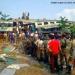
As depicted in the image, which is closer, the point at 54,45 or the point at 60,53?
the point at 54,45

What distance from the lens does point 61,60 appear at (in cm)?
1595

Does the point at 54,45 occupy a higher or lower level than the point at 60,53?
higher

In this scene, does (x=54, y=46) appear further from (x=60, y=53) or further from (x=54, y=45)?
(x=60, y=53)

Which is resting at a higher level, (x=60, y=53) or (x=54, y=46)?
(x=54, y=46)

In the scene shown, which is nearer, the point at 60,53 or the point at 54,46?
the point at 54,46

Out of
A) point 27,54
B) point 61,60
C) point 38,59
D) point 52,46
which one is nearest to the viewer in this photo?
point 52,46

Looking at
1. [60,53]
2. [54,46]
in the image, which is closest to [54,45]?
[54,46]

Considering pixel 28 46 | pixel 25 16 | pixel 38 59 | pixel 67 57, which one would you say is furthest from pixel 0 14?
pixel 67 57

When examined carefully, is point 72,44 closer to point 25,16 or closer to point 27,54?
point 27,54

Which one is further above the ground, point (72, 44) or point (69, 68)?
point (72, 44)

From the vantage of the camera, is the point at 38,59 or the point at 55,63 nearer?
the point at 55,63

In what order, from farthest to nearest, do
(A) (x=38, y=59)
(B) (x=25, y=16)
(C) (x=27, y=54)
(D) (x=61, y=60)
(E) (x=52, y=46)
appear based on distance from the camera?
(B) (x=25, y=16) → (C) (x=27, y=54) → (A) (x=38, y=59) → (D) (x=61, y=60) → (E) (x=52, y=46)

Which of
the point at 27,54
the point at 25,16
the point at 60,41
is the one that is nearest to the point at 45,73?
the point at 60,41

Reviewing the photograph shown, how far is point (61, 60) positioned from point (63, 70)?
0.49 metres
